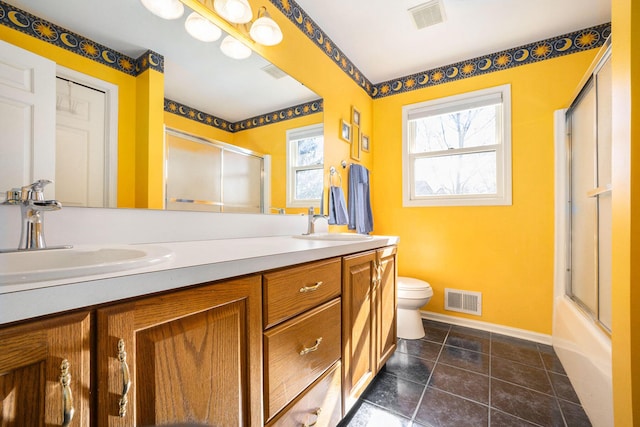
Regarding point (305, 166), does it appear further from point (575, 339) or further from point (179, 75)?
point (575, 339)

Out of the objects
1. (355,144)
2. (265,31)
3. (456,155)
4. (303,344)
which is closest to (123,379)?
(303,344)

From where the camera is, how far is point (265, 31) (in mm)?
1404

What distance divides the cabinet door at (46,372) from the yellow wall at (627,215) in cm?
138

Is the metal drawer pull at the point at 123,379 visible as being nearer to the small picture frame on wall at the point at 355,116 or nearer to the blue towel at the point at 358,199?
the blue towel at the point at 358,199

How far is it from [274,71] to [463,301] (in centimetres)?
240

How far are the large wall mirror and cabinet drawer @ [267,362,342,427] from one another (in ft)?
2.98

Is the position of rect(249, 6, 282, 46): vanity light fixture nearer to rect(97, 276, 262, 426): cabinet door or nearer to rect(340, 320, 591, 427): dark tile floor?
rect(97, 276, 262, 426): cabinet door

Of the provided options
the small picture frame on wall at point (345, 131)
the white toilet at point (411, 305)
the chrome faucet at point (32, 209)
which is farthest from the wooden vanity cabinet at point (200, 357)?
the small picture frame on wall at point (345, 131)

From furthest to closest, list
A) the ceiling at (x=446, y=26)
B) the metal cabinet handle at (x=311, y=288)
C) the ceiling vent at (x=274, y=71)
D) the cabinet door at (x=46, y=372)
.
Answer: the ceiling at (x=446, y=26)
the ceiling vent at (x=274, y=71)
the metal cabinet handle at (x=311, y=288)
the cabinet door at (x=46, y=372)

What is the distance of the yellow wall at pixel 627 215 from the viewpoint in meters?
0.79

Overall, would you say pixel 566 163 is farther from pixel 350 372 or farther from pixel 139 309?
pixel 139 309

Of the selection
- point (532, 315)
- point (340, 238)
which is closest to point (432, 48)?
point (340, 238)

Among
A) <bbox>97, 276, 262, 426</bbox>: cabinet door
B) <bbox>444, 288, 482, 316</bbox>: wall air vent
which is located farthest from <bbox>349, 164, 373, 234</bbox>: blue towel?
<bbox>97, 276, 262, 426</bbox>: cabinet door

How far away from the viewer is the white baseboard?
81.0 inches
